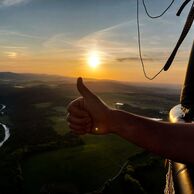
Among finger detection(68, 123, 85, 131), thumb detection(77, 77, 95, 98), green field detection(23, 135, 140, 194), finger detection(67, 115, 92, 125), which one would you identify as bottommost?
green field detection(23, 135, 140, 194)

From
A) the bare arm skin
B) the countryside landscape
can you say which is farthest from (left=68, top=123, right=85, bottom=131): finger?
the countryside landscape

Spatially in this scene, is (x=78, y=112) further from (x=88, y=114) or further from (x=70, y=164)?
(x=70, y=164)

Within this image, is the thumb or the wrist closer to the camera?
the wrist

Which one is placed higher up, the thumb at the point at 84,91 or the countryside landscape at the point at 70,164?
the thumb at the point at 84,91

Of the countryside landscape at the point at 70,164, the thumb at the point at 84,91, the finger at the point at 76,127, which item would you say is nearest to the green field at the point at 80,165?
the countryside landscape at the point at 70,164

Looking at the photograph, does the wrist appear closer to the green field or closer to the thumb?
the thumb

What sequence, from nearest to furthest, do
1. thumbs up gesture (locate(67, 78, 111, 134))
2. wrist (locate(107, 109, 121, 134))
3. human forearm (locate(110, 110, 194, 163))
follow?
human forearm (locate(110, 110, 194, 163)), wrist (locate(107, 109, 121, 134)), thumbs up gesture (locate(67, 78, 111, 134))

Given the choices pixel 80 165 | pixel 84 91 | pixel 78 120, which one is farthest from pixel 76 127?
pixel 80 165

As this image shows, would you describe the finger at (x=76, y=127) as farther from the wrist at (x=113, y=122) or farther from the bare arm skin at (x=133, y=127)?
the wrist at (x=113, y=122)
